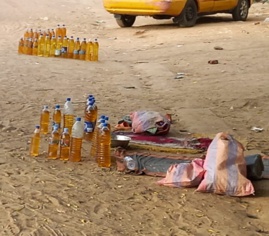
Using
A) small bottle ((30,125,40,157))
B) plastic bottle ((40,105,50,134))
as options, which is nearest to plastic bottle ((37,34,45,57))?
plastic bottle ((40,105,50,134))

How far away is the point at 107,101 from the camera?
8891mm


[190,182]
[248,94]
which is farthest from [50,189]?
[248,94]

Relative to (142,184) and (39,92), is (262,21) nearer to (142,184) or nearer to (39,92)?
(39,92)

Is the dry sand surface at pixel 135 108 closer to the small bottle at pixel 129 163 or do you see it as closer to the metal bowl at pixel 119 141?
the small bottle at pixel 129 163

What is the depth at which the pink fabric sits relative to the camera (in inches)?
213

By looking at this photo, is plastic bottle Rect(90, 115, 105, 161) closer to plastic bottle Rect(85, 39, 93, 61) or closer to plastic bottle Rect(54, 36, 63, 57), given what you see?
plastic bottle Rect(85, 39, 93, 61)

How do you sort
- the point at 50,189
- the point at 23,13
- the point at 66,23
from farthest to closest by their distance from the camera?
the point at 23,13 < the point at 66,23 < the point at 50,189

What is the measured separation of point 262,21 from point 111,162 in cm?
1275

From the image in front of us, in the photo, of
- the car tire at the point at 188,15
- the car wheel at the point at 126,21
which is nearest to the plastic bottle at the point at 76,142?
the car tire at the point at 188,15

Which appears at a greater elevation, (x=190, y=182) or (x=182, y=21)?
(x=182, y=21)

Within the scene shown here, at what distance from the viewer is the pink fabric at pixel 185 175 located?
5.42 m

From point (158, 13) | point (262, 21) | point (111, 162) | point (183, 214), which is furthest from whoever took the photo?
point (262, 21)

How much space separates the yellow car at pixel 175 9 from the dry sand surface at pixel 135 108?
36 cm

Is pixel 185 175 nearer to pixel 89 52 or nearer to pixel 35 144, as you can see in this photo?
pixel 35 144
